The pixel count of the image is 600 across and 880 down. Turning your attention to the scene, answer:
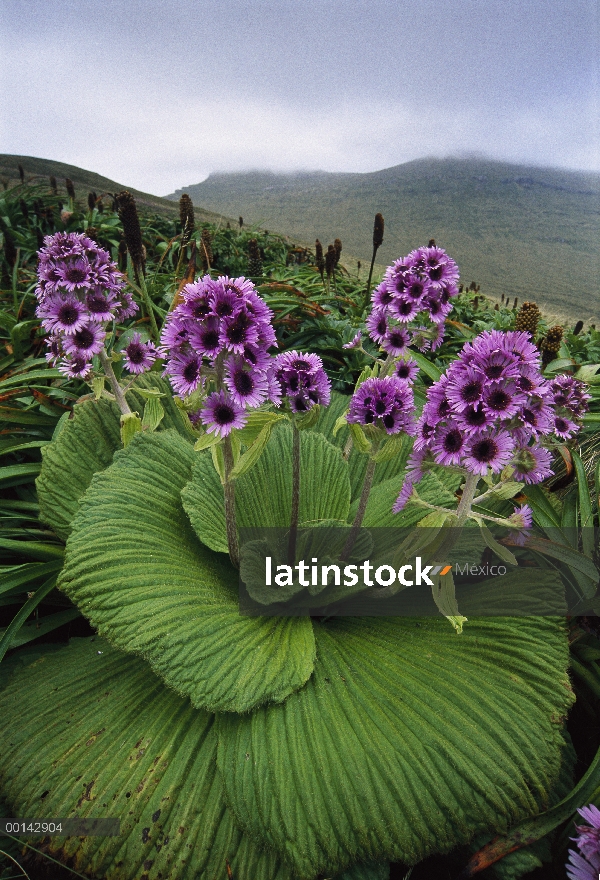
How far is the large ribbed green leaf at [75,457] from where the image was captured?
2.31m

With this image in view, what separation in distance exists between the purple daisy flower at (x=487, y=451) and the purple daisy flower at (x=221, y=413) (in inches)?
26.5

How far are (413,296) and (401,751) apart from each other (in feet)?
5.32

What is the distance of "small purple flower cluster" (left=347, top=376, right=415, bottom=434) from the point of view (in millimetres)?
1603

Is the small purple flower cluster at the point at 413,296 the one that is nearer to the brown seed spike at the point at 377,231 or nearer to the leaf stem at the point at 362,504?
the leaf stem at the point at 362,504

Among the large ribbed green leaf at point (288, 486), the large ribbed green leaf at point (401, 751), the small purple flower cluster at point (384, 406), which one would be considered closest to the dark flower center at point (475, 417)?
the small purple flower cluster at point (384, 406)

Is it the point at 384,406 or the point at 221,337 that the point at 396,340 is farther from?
the point at 221,337

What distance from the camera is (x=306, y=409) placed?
67.9 inches

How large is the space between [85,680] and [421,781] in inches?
51.1

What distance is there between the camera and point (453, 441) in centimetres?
142

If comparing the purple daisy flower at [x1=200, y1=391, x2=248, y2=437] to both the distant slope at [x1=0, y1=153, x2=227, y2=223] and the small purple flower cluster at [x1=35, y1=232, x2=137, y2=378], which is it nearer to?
the small purple flower cluster at [x1=35, y1=232, x2=137, y2=378]

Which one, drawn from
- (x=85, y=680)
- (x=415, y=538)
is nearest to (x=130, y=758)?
(x=85, y=680)

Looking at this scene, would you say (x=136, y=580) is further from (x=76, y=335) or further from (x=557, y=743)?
(x=557, y=743)

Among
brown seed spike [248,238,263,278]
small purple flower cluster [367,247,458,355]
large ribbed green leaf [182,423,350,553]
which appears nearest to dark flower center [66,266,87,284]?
large ribbed green leaf [182,423,350,553]

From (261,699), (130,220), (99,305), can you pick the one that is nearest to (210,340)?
(99,305)
